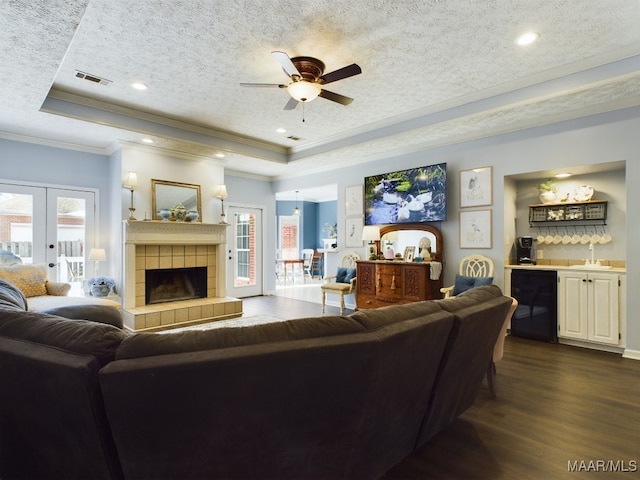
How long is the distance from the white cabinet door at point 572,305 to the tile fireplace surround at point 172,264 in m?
4.56

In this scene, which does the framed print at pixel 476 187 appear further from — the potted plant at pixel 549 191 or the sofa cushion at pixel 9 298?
the sofa cushion at pixel 9 298

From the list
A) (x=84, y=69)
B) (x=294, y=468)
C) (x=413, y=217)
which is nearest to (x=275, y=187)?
(x=413, y=217)

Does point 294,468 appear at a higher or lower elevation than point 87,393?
lower

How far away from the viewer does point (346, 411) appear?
4.69 feet

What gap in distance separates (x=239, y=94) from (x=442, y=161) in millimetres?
3125

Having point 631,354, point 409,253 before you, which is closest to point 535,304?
→ point 631,354

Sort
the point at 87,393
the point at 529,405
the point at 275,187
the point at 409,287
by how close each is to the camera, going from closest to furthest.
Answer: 1. the point at 87,393
2. the point at 529,405
3. the point at 409,287
4. the point at 275,187

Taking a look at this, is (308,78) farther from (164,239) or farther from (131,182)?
(164,239)

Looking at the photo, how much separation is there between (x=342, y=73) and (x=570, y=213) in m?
3.62

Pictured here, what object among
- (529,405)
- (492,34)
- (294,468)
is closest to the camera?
(294,468)

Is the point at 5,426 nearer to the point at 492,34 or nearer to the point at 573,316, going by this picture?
the point at 492,34

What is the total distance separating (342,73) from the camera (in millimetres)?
2971

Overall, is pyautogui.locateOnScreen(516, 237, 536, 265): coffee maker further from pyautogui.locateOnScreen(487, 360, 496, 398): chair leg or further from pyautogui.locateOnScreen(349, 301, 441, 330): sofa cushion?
pyautogui.locateOnScreen(349, 301, 441, 330): sofa cushion

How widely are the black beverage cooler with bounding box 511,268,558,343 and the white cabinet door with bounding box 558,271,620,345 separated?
74mm
